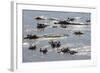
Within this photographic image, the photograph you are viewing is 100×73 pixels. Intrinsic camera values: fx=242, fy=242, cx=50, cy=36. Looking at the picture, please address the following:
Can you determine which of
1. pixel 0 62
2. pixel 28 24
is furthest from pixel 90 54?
pixel 0 62

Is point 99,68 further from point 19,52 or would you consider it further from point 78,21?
point 19,52

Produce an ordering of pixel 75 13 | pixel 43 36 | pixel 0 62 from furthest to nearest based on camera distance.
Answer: pixel 75 13 → pixel 43 36 → pixel 0 62

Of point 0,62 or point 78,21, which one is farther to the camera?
point 78,21

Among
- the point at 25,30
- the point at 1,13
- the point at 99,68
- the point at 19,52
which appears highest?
the point at 1,13

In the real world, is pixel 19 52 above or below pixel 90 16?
below

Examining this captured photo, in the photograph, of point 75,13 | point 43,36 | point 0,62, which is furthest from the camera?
point 75,13

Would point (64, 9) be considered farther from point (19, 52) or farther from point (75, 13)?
point (19, 52)
